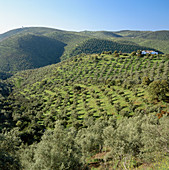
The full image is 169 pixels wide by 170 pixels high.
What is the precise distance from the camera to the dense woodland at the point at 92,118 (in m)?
16.2

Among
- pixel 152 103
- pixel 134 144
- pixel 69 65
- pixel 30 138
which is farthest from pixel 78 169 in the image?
pixel 69 65

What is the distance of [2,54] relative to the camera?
19438 centimetres

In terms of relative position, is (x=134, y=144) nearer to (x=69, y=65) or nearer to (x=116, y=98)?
(x=116, y=98)

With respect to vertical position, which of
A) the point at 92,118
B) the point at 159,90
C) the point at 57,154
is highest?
the point at 57,154

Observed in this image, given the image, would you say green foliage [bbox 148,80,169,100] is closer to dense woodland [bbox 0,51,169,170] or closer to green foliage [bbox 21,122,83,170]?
dense woodland [bbox 0,51,169,170]

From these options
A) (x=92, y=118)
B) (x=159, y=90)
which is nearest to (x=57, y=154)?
(x=92, y=118)

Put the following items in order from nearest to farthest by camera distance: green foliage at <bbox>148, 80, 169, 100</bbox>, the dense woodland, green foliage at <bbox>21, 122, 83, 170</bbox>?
green foliage at <bbox>21, 122, 83, 170</bbox> → the dense woodland → green foliage at <bbox>148, 80, 169, 100</bbox>

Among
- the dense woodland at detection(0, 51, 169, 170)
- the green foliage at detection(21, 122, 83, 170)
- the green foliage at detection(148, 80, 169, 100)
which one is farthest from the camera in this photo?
the green foliage at detection(148, 80, 169, 100)

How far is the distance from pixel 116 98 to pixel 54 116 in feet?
110

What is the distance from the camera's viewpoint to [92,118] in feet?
159

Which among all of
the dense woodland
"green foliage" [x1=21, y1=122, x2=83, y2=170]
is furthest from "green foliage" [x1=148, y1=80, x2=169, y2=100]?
"green foliage" [x1=21, y1=122, x2=83, y2=170]

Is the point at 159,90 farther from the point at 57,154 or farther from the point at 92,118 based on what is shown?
the point at 57,154

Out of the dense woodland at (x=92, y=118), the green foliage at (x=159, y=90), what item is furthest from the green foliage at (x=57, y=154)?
the green foliage at (x=159, y=90)

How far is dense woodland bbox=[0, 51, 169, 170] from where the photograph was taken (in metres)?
16.2
